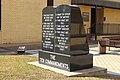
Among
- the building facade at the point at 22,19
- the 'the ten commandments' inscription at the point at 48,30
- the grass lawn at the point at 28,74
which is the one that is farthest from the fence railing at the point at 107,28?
the grass lawn at the point at 28,74

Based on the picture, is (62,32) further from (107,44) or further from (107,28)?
(107,28)

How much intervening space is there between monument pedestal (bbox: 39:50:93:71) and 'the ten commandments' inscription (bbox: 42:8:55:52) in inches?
10.1

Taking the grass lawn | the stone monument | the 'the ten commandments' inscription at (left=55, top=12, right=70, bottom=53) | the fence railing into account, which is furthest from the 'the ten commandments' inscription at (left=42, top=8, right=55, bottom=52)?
the fence railing

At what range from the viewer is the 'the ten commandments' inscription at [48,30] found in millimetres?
8750

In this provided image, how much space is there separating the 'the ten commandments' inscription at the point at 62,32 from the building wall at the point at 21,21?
916 cm

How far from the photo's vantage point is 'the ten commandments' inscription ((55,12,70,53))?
8.05 metres

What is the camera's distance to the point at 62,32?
828 cm

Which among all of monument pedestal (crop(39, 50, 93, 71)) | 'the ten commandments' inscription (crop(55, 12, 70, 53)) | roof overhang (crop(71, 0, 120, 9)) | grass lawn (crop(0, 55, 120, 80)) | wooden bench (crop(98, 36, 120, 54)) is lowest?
grass lawn (crop(0, 55, 120, 80))

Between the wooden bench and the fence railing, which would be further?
the fence railing

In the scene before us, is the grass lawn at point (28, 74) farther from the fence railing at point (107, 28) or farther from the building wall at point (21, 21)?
the fence railing at point (107, 28)

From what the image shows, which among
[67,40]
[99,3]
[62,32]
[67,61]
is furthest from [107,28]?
[67,61]

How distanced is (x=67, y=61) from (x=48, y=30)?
1513 millimetres

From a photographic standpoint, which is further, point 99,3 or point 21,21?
point 99,3

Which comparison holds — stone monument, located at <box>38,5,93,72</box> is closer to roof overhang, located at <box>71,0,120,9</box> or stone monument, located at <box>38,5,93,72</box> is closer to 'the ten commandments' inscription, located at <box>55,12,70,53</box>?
'the ten commandments' inscription, located at <box>55,12,70,53</box>
